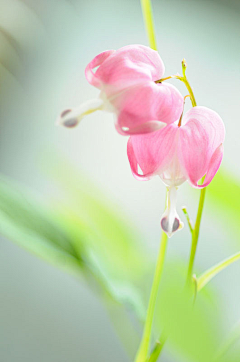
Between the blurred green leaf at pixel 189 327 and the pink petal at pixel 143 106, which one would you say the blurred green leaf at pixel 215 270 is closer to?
the blurred green leaf at pixel 189 327

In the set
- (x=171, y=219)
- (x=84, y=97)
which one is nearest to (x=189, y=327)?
(x=171, y=219)

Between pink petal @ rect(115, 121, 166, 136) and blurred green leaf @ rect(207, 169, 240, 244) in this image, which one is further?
blurred green leaf @ rect(207, 169, 240, 244)

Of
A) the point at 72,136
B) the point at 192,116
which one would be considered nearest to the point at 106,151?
the point at 72,136

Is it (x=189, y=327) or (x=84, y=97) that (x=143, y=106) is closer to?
(x=189, y=327)

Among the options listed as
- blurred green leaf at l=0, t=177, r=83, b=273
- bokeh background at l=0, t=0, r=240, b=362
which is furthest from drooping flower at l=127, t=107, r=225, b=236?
bokeh background at l=0, t=0, r=240, b=362

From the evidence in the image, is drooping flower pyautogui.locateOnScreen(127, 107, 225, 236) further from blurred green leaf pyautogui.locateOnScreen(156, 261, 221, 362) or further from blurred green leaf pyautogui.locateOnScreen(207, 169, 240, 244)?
blurred green leaf pyautogui.locateOnScreen(207, 169, 240, 244)

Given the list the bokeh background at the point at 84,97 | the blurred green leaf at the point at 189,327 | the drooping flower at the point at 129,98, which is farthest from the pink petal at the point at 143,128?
the bokeh background at the point at 84,97
